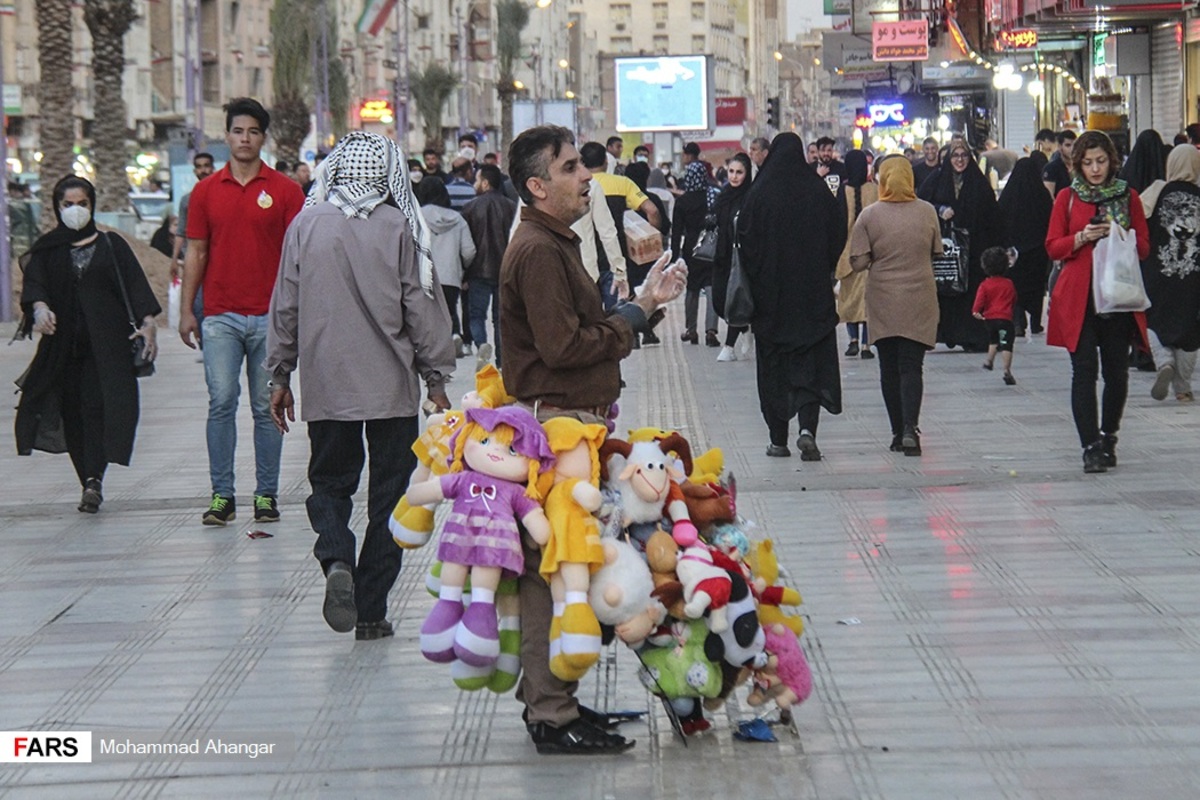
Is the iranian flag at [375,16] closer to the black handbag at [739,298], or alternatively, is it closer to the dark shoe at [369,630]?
the black handbag at [739,298]

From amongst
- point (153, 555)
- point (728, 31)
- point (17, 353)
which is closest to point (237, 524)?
point (153, 555)

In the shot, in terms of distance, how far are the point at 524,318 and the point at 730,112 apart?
3437 inches

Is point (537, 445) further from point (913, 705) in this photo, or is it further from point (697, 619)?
point (913, 705)

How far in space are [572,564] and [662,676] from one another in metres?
0.40

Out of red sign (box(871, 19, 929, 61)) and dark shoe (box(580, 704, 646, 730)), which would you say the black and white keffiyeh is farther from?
red sign (box(871, 19, 929, 61))

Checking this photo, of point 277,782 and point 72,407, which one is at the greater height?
point 72,407

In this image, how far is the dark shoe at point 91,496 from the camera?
9539 millimetres

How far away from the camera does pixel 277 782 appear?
5012mm

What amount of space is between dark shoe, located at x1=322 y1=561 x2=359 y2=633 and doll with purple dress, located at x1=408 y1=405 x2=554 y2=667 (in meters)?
1.40

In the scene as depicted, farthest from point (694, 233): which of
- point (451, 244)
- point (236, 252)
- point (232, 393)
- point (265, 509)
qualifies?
point (236, 252)

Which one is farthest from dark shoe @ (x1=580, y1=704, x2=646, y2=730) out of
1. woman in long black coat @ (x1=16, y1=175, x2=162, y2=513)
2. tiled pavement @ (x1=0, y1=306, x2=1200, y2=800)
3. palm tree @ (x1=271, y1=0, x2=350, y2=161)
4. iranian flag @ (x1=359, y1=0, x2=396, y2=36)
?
iranian flag @ (x1=359, y1=0, x2=396, y2=36)

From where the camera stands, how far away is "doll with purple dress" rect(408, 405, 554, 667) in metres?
4.94

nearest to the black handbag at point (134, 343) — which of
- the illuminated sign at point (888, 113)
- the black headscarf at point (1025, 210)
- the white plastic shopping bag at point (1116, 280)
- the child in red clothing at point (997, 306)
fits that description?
the white plastic shopping bag at point (1116, 280)

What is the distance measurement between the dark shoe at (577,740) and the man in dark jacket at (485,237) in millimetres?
11265
